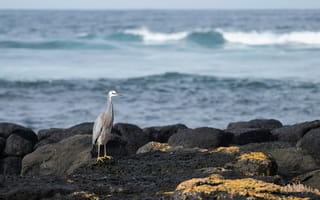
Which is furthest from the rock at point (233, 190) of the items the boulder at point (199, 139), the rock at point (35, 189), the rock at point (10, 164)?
the rock at point (10, 164)

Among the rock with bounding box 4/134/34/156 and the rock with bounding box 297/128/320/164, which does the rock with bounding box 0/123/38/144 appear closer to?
the rock with bounding box 4/134/34/156

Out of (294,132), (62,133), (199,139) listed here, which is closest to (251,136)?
(294,132)

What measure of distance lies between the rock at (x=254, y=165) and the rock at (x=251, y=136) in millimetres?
4258

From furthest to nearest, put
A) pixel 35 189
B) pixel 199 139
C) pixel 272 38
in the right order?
pixel 272 38 → pixel 199 139 → pixel 35 189

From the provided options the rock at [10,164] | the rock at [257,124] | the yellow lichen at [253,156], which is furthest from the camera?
the rock at [257,124]

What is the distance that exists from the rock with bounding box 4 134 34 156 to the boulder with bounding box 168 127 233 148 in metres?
2.94

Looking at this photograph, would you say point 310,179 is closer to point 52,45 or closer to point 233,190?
point 233,190

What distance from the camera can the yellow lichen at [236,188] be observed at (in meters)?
4.79

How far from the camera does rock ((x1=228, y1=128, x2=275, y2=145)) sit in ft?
35.2

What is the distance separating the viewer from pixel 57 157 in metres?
9.37

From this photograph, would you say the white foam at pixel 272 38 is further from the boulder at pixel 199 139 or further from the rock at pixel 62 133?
the boulder at pixel 199 139

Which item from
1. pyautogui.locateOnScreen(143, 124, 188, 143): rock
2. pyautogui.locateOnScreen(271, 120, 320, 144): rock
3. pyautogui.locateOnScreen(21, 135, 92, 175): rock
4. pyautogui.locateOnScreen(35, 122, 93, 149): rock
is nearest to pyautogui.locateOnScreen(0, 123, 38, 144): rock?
pyautogui.locateOnScreen(35, 122, 93, 149): rock

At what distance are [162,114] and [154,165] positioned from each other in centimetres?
1173

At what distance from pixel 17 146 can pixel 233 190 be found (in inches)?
287
